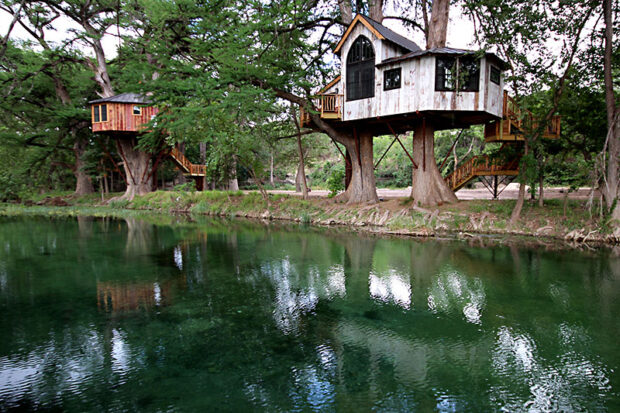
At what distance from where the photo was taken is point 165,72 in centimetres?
1892

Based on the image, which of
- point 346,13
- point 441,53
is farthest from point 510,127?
point 346,13

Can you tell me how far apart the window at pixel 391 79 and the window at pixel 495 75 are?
3642 mm

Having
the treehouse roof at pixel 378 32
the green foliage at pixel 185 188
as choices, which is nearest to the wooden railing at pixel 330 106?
the treehouse roof at pixel 378 32

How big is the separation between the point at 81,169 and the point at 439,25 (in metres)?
26.6

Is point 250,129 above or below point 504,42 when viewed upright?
below

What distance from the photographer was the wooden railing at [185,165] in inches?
1169

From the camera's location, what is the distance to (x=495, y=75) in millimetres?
16516

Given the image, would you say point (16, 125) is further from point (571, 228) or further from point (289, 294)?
point (571, 228)

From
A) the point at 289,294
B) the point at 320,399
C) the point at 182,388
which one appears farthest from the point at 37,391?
the point at 289,294

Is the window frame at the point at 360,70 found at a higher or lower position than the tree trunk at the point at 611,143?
higher

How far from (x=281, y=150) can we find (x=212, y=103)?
2016 cm

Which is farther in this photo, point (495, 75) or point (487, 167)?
point (487, 167)

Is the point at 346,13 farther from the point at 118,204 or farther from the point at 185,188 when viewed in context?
the point at 118,204

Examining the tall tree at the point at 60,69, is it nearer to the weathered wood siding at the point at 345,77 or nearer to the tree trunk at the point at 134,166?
the tree trunk at the point at 134,166
